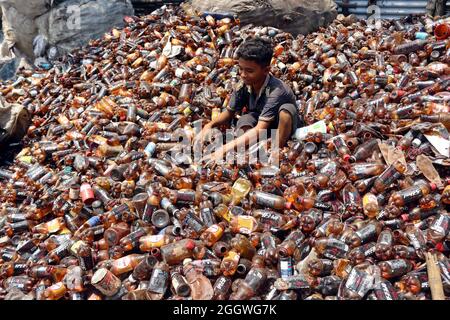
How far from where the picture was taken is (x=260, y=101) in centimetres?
548

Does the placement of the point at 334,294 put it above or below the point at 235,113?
below

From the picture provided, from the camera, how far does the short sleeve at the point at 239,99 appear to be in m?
5.64

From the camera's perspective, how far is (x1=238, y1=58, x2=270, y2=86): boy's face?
4.95 metres

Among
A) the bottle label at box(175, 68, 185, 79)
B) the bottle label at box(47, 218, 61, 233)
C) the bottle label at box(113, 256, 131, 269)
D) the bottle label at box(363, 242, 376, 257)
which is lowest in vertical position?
the bottle label at box(47, 218, 61, 233)

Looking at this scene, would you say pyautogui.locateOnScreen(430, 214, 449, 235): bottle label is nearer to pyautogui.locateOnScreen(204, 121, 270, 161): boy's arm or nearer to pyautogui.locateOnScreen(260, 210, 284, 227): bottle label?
pyautogui.locateOnScreen(260, 210, 284, 227): bottle label

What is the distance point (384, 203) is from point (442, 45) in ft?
11.8

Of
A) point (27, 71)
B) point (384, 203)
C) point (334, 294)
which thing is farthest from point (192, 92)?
point (27, 71)

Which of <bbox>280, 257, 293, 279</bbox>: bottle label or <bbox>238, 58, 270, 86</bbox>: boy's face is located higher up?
<bbox>238, 58, 270, 86</bbox>: boy's face

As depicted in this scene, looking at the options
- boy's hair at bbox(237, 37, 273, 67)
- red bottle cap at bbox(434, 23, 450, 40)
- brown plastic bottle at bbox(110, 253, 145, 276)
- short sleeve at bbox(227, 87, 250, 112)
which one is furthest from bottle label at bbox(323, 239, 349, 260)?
red bottle cap at bbox(434, 23, 450, 40)

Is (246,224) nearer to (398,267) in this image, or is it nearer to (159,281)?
(159,281)

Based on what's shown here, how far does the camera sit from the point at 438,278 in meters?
3.28

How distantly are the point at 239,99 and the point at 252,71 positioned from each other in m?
0.71

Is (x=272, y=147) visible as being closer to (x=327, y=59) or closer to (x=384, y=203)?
(x=384, y=203)

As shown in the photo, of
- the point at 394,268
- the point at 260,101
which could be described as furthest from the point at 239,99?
the point at 394,268
